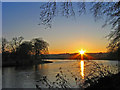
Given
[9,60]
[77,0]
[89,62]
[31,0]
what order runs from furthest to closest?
[9,60] → [89,62] → [31,0] → [77,0]

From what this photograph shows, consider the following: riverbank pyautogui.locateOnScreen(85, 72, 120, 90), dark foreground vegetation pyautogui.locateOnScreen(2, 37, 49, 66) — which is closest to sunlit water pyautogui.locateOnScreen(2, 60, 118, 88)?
riverbank pyautogui.locateOnScreen(85, 72, 120, 90)

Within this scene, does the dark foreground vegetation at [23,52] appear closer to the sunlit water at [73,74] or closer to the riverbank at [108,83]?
the sunlit water at [73,74]

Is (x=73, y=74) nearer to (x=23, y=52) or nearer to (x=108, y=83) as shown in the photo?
(x=108, y=83)

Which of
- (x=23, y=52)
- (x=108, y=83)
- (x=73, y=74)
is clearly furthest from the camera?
(x=23, y=52)

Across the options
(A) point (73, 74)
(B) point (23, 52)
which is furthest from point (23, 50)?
(A) point (73, 74)

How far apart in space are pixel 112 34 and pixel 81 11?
5.41ft

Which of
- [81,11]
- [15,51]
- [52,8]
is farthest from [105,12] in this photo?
[15,51]

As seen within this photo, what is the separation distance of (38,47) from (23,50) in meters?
2.98

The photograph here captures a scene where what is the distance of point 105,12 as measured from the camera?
2744 mm

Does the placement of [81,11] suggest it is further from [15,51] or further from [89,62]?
[15,51]

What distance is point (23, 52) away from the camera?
2005 cm

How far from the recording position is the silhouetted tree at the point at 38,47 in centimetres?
2227

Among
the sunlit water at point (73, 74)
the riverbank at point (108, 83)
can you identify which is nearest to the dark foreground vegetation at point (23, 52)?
the sunlit water at point (73, 74)

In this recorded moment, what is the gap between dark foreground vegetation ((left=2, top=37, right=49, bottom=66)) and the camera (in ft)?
A: 63.4
